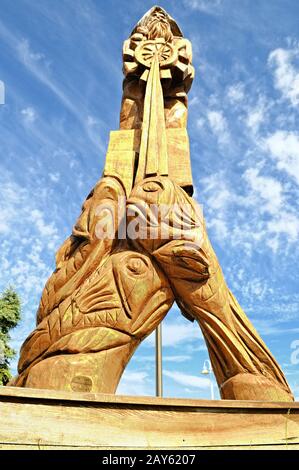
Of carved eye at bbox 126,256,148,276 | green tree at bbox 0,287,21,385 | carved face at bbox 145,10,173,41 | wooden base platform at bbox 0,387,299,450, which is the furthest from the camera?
green tree at bbox 0,287,21,385

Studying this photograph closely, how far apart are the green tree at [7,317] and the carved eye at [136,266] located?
1023 cm

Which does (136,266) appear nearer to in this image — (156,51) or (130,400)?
(130,400)

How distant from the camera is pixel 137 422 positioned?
9.39 feet

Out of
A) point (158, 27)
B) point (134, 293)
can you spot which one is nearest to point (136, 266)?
→ point (134, 293)

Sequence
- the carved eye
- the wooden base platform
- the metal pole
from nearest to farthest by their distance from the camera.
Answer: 1. the wooden base platform
2. the carved eye
3. the metal pole

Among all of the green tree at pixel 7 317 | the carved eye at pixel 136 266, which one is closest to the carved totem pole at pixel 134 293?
the carved eye at pixel 136 266

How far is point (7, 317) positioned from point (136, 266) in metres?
→ 11.0

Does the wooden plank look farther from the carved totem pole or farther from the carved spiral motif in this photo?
the carved spiral motif

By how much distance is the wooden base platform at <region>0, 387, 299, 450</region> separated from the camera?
2646 mm

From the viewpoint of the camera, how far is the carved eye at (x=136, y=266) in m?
4.00

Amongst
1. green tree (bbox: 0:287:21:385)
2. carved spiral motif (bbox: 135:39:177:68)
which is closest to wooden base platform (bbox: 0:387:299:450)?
carved spiral motif (bbox: 135:39:177:68)
